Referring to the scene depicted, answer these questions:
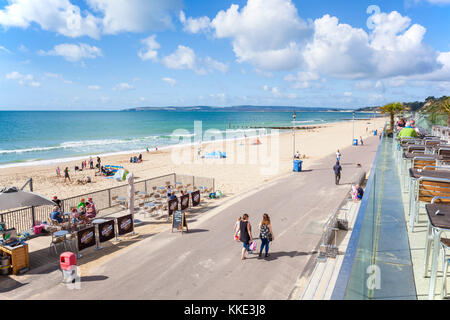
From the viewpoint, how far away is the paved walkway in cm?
781

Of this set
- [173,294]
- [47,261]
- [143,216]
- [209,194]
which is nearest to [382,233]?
[173,294]

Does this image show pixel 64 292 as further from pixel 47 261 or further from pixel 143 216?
pixel 143 216

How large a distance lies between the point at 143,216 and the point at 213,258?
234 inches

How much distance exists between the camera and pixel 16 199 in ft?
34.3

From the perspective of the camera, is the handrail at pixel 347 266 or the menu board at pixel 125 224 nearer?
the handrail at pixel 347 266

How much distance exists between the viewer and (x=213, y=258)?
377 inches

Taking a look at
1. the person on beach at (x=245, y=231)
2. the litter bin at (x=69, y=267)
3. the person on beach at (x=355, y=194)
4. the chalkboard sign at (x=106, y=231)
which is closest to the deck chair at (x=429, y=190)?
the person on beach at (x=245, y=231)

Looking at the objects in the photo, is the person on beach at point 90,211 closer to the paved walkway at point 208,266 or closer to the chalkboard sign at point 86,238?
the chalkboard sign at point 86,238

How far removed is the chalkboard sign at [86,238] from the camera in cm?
1031

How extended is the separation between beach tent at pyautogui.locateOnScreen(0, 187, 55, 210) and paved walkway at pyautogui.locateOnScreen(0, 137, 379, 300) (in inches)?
116

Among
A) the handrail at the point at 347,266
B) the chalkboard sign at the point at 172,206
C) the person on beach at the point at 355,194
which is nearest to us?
the handrail at the point at 347,266

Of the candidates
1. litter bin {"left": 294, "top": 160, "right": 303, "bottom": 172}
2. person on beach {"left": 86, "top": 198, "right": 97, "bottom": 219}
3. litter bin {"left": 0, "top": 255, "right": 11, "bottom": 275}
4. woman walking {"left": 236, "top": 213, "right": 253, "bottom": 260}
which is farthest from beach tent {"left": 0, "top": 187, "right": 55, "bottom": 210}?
litter bin {"left": 294, "top": 160, "right": 303, "bottom": 172}

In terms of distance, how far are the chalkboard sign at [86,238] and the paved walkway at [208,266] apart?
1324 mm

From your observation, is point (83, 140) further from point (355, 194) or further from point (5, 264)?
point (355, 194)
